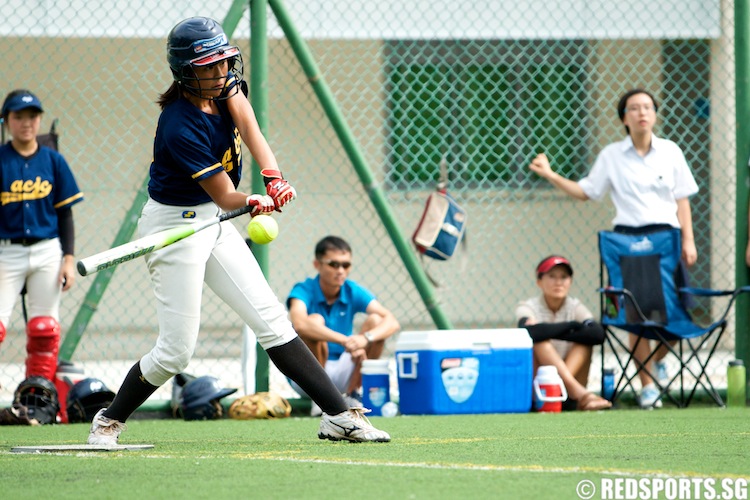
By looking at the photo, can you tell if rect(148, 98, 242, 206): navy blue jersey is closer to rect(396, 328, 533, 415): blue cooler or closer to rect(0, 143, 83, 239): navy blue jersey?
rect(0, 143, 83, 239): navy blue jersey

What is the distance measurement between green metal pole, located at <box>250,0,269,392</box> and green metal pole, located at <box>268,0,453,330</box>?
0.13 metres

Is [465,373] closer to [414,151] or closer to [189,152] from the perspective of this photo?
[189,152]

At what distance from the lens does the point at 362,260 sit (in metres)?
12.1

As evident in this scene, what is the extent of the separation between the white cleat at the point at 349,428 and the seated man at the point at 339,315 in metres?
2.60

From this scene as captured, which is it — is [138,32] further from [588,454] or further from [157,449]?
[588,454]

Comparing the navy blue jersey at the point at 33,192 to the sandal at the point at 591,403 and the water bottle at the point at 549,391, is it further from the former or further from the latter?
the sandal at the point at 591,403

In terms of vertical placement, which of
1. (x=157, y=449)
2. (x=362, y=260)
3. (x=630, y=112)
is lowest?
(x=157, y=449)

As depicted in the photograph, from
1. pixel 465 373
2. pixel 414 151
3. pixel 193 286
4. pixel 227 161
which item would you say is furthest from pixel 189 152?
pixel 414 151

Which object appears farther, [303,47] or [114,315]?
[114,315]

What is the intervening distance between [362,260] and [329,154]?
1116mm

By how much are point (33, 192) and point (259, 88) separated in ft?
5.32

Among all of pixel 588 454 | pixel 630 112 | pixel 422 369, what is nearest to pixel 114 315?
pixel 422 369

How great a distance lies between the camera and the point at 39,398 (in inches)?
277

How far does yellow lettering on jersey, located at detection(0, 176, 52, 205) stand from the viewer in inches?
286
